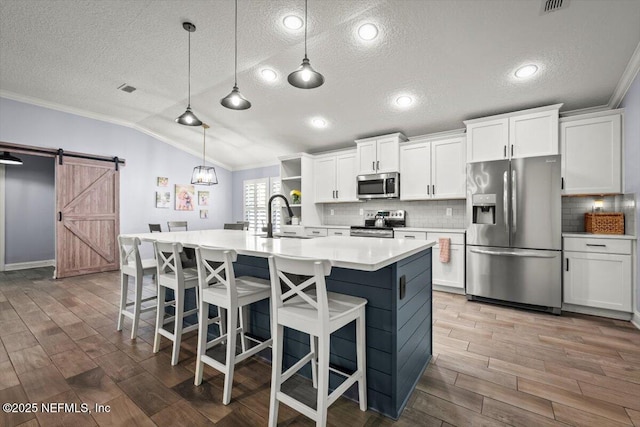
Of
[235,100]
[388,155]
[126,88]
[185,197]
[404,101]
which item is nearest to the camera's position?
[235,100]

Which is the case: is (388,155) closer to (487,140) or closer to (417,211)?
(417,211)

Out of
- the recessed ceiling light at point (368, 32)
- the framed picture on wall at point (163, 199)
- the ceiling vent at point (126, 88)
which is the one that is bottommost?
the framed picture on wall at point (163, 199)

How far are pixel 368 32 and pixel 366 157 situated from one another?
2.17m

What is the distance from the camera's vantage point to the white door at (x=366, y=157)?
4.64m

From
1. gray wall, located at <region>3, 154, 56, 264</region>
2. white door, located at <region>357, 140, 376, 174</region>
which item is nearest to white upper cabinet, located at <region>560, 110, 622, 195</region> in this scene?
white door, located at <region>357, 140, 376, 174</region>

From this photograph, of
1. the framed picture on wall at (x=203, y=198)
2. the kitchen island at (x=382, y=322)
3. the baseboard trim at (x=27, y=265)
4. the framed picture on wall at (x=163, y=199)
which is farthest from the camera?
the framed picture on wall at (x=203, y=198)

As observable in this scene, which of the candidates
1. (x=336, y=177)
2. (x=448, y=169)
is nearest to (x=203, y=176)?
(x=336, y=177)

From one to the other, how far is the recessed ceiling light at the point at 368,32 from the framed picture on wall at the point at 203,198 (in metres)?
5.92

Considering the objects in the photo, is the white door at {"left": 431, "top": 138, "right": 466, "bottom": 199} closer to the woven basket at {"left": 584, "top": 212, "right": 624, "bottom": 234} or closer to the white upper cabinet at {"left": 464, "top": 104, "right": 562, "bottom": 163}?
the white upper cabinet at {"left": 464, "top": 104, "right": 562, "bottom": 163}

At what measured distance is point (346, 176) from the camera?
199 inches

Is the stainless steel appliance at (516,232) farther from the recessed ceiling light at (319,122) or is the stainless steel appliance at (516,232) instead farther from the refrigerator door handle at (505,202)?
the recessed ceiling light at (319,122)

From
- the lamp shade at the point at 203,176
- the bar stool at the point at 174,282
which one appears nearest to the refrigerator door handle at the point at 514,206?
the bar stool at the point at 174,282

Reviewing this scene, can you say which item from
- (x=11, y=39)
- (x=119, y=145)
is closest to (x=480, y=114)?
(x=11, y=39)

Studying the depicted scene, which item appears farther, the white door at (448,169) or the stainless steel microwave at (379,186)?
the stainless steel microwave at (379,186)
